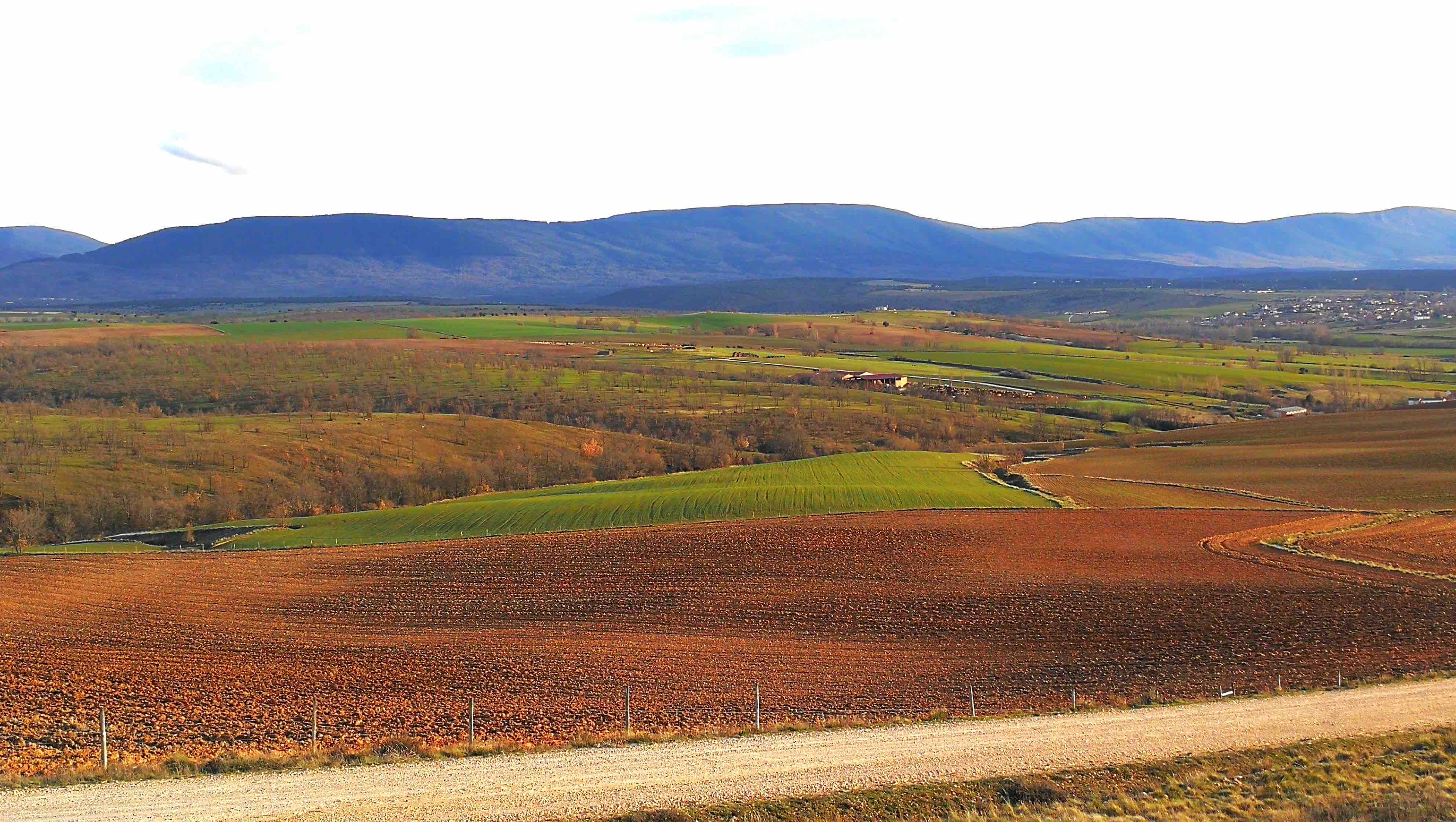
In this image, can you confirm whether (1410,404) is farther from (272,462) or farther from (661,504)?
(272,462)

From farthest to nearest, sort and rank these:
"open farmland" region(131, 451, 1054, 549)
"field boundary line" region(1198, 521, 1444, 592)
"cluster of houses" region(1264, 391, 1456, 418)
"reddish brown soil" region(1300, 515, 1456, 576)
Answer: "cluster of houses" region(1264, 391, 1456, 418) → "open farmland" region(131, 451, 1054, 549) → "reddish brown soil" region(1300, 515, 1456, 576) → "field boundary line" region(1198, 521, 1444, 592)

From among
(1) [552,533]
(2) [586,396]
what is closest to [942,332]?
(2) [586,396]

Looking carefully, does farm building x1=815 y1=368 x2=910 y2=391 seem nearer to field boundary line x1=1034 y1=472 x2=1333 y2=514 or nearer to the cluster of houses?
the cluster of houses

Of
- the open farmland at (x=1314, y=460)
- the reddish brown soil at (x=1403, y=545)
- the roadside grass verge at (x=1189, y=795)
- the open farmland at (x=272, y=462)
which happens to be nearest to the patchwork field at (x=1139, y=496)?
the open farmland at (x=1314, y=460)

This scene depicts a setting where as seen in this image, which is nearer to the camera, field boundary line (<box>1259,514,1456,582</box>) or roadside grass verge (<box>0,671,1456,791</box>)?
roadside grass verge (<box>0,671,1456,791</box>)

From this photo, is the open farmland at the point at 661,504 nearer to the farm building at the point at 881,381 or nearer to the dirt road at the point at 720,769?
the dirt road at the point at 720,769

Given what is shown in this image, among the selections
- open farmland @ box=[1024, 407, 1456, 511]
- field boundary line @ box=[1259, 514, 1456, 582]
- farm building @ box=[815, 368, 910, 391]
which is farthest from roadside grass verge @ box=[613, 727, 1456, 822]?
farm building @ box=[815, 368, 910, 391]

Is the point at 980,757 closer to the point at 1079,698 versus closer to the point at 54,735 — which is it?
the point at 1079,698
